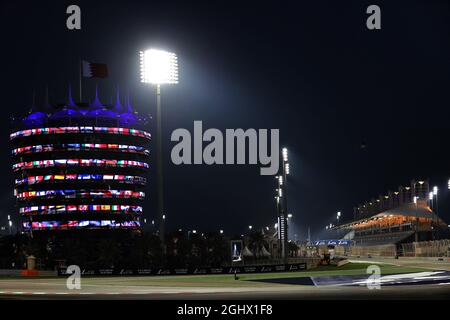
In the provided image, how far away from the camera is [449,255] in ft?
297

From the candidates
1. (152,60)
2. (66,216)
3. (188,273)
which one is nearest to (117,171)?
(66,216)

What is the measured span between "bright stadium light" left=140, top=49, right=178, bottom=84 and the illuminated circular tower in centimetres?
8570

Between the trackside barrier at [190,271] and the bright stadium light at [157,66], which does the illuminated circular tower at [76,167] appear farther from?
the trackside barrier at [190,271]

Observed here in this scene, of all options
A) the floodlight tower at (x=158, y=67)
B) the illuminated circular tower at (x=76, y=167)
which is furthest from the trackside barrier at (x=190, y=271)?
the illuminated circular tower at (x=76, y=167)

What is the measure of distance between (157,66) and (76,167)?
89517 mm

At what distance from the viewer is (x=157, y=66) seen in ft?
261

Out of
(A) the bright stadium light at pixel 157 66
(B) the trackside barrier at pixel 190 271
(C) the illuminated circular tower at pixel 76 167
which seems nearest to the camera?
(B) the trackside barrier at pixel 190 271

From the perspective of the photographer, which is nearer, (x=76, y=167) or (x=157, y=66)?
(x=157, y=66)

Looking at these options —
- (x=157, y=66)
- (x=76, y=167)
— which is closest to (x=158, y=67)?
(x=157, y=66)

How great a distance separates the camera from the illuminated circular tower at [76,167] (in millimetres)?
162000

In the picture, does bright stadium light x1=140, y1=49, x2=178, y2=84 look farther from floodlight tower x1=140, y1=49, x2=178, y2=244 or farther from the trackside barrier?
the trackside barrier

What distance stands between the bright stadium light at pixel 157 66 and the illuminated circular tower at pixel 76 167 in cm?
8570

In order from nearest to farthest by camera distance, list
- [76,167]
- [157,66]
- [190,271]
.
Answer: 1. [190,271]
2. [157,66]
3. [76,167]

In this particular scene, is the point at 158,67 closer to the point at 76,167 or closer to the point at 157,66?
the point at 157,66
